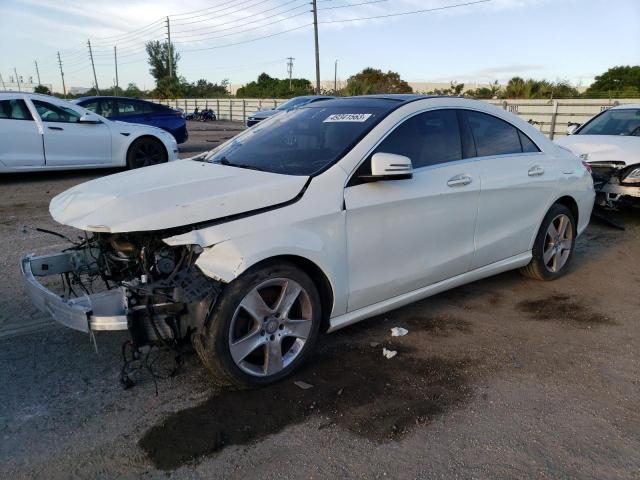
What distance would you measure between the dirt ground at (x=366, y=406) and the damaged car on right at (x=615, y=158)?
332 cm

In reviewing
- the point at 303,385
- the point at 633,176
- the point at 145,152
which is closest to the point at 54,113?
the point at 145,152

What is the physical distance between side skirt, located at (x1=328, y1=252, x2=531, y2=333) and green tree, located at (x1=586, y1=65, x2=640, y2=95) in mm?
53450

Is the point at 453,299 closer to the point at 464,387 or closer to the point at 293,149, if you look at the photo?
the point at 464,387

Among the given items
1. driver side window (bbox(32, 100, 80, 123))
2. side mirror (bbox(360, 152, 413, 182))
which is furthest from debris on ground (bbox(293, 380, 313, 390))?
driver side window (bbox(32, 100, 80, 123))

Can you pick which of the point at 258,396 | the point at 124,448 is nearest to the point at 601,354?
the point at 258,396

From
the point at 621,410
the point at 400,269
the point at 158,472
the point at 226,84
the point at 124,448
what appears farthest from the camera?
the point at 226,84

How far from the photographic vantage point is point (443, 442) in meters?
2.76

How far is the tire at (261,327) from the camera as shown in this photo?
9.76 feet

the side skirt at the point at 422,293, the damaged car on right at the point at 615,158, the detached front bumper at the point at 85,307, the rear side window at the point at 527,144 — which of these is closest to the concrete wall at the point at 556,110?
the damaged car on right at the point at 615,158

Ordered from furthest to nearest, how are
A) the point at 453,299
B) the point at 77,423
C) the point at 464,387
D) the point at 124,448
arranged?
the point at 453,299 < the point at 464,387 < the point at 77,423 < the point at 124,448

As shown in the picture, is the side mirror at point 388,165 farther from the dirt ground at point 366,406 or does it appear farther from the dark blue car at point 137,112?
the dark blue car at point 137,112

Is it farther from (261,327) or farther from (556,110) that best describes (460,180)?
(556,110)

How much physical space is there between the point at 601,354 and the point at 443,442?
1719mm

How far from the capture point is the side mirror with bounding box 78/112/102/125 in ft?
32.4
